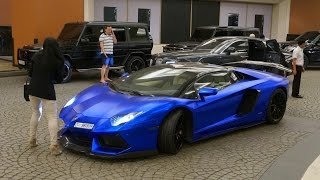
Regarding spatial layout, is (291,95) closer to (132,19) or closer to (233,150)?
(233,150)

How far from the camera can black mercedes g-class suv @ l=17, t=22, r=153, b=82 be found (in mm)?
13841

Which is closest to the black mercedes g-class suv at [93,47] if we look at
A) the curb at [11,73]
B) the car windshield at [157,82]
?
the curb at [11,73]

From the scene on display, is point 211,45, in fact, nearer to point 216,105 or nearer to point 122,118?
point 216,105

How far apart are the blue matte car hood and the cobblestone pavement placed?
0.58 m

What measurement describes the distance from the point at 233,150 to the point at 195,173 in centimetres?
127

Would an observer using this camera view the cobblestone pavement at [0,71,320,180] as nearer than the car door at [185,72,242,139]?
Yes

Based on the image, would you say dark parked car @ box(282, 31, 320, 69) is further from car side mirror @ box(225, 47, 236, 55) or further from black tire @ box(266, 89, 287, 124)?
black tire @ box(266, 89, 287, 124)

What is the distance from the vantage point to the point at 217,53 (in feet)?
44.7

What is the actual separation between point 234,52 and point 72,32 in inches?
201

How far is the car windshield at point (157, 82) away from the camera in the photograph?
6668 millimetres

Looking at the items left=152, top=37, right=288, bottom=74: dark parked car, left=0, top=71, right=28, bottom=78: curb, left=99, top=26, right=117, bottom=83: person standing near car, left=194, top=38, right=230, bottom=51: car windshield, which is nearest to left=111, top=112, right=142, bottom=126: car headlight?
left=152, top=37, right=288, bottom=74: dark parked car

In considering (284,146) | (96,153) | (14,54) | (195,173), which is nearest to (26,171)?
(96,153)

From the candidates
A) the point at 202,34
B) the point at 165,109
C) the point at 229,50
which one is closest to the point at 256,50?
the point at 229,50

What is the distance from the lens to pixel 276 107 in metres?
8.49
